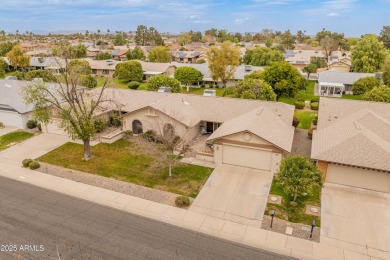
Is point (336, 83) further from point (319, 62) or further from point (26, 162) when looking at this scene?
point (26, 162)

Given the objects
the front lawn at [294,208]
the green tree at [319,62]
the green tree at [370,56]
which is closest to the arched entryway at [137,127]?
the front lawn at [294,208]

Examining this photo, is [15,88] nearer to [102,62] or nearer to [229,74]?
[229,74]

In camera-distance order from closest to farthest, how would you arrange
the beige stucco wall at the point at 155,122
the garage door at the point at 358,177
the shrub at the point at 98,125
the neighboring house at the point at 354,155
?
the neighboring house at the point at 354,155 → the garage door at the point at 358,177 → the beige stucco wall at the point at 155,122 → the shrub at the point at 98,125

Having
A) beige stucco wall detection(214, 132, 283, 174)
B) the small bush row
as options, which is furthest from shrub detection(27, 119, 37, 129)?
beige stucco wall detection(214, 132, 283, 174)

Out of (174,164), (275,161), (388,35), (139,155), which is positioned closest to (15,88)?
(139,155)

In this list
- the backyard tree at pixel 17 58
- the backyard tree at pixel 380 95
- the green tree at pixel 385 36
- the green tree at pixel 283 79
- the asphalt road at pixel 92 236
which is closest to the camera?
the asphalt road at pixel 92 236

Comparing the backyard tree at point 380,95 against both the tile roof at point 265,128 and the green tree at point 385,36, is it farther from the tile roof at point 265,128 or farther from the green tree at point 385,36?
the green tree at point 385,36
